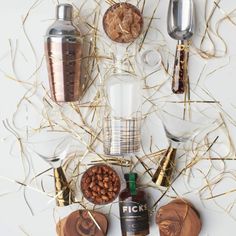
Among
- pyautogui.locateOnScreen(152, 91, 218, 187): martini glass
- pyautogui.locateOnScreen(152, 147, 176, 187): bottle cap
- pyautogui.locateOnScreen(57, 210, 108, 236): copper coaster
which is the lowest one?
pyautogui.locateOnScreen(57, 210, 108, 236): copper coaster

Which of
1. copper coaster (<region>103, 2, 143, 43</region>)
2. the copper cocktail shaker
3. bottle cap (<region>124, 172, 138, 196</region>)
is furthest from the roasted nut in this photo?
copper coaster (<region>103, 2, 143, 43</region>)

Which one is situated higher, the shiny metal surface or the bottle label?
the shiny metal surface

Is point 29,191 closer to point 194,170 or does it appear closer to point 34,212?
point 34,212

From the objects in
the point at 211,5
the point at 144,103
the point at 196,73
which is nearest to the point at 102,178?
the point at 144,103

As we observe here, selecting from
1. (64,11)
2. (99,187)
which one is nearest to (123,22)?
(64,11)

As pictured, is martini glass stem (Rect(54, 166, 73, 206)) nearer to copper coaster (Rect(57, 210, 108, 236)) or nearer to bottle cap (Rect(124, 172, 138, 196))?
copper coaster (Rect(57, 210, 108, 236))

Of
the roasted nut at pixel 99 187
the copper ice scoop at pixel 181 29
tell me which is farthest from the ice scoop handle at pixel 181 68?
the roasted nut at pixel 99 187
